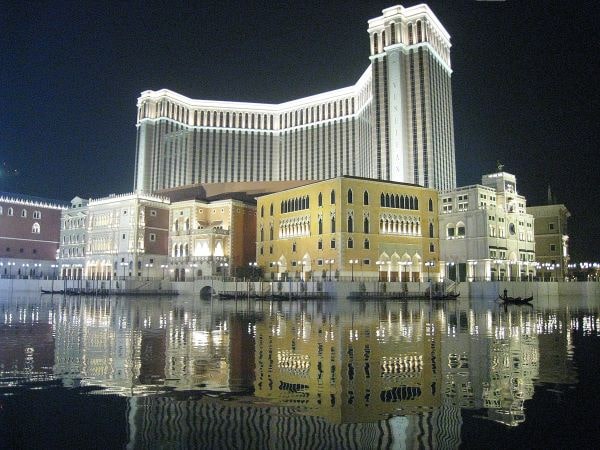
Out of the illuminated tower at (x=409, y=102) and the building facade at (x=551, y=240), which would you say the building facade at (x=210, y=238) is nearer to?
the illuminated tower at (x=409, y=102)

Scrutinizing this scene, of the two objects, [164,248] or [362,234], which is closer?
[362,234]

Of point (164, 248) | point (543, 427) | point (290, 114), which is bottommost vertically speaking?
point (543, 427)

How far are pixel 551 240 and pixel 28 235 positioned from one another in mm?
104571

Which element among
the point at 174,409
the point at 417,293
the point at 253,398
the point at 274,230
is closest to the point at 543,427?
the point at 253,398

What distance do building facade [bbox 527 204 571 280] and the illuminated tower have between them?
20705mm

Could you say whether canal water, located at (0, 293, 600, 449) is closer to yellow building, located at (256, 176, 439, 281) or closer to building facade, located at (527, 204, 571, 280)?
yellow building, located at (256, 176, 439, 281)

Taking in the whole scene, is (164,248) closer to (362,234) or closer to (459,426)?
(362,234)

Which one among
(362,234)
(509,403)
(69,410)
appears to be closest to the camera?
(69,410)

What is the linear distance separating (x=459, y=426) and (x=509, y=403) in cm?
235

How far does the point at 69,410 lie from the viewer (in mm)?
10008

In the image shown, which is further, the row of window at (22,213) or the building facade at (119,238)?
the row of window at (22,213)

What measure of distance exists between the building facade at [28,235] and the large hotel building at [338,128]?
3883 cm

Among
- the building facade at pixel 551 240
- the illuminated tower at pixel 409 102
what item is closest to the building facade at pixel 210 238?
the illuminated tower at pixel 409 102

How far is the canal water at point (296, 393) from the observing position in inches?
334
